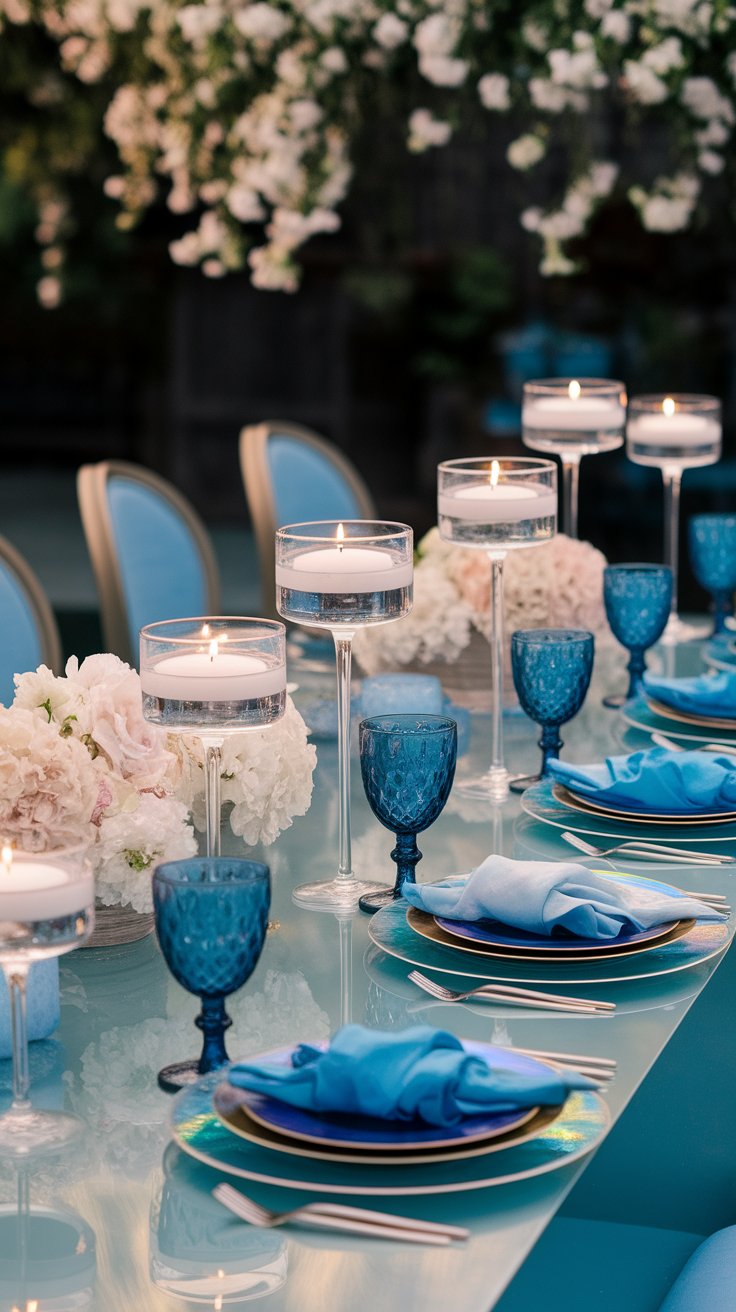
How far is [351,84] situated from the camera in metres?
3.64

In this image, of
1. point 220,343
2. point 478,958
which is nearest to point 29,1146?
point 478,958

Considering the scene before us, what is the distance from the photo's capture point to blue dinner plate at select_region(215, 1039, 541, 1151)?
115 cm

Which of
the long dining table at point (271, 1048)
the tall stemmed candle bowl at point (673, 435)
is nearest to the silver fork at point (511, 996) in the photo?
the long dining table at point (271, 1048)

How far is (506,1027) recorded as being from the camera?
1.39 metres

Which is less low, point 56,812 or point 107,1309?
point 56,812

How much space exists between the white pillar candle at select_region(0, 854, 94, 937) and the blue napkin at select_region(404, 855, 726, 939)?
1.27ft

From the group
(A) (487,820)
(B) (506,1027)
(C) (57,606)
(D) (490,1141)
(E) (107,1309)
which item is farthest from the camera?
(C) (57,606)

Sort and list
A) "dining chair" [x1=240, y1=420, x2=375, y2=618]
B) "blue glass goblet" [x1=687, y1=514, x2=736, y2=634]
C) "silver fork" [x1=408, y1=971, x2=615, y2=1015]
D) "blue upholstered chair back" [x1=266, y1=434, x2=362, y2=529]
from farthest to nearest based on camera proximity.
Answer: "blue upholstered chair back" [x1=266, y1=434, x2=362, y2=529] → "dining chair" [x1=240, y1=420, x2=375, y2=618] → "blue glass goblet" [x1=687, y1=514, x2=736, y2=634] → "silver fork" [x1=408, y1=971, x2=615, y2=1015]

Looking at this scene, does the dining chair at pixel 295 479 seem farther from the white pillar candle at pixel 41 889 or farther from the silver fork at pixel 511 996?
the white pillar candle at pixel 41 889

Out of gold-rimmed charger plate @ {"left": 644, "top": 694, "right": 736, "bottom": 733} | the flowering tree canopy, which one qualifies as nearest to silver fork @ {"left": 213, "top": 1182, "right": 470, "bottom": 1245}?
gold-rimmed charger plate @ {"left": 644, "top": 694, "right": 736, "bottom": 733}

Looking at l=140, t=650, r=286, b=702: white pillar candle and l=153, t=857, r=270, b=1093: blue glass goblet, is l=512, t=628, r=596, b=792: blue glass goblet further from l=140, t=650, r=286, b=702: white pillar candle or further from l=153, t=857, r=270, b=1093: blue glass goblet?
l=153, t=857, r=270, b=1093: blue glass goblet

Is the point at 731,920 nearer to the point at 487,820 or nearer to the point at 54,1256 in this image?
the point at 487,820

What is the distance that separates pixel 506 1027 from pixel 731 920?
28cm

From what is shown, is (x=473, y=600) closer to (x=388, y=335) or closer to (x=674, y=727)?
(x=674, y=727)
